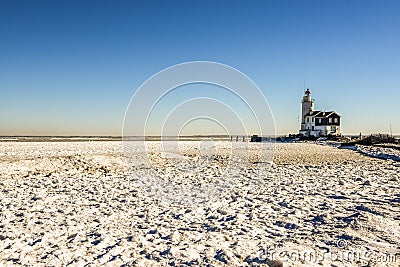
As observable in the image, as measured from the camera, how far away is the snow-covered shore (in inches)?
169

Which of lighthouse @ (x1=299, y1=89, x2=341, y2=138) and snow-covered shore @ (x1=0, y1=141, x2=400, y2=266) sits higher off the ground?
lighthouse @ (x1=299, y1=89, x2=341, y2=138)

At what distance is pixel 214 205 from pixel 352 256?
3.57 metres

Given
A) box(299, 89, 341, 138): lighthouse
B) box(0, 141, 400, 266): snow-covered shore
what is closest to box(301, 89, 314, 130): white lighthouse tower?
box(299, 89, 341, 138): lighthouse

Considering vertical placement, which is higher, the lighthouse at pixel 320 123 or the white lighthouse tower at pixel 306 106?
the white lighthouse tower at pixel 306 106

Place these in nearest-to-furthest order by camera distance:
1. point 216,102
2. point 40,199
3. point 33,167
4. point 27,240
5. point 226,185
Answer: point 27,240 < point 40,199 < point 226,185 < point 33,167 < point 216,102

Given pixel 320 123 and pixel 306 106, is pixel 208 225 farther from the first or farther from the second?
pixel 306 106

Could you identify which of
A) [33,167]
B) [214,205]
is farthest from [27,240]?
[33,167]

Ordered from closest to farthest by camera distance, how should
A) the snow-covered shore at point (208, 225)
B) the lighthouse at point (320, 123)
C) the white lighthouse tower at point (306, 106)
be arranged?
the snow-covered shore at point (208, 225) < the lighthouse at point (320, 123) < the white lighthouse tower at point (306, 106)

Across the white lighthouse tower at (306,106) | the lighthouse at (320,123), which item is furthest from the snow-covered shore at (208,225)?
the white lighthouse tower at (306,106)

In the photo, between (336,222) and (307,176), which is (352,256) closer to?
(336,222)

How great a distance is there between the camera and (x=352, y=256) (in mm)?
4184

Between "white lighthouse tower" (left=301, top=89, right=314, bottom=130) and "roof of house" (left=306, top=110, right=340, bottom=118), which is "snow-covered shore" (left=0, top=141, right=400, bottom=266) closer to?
"roof of house" (left=306, top=110, right=340, bottom=118)

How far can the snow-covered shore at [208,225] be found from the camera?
4.29 m

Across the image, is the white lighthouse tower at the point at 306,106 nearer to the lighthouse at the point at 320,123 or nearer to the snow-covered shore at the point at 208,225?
the lighthouse at the point at 320,123
